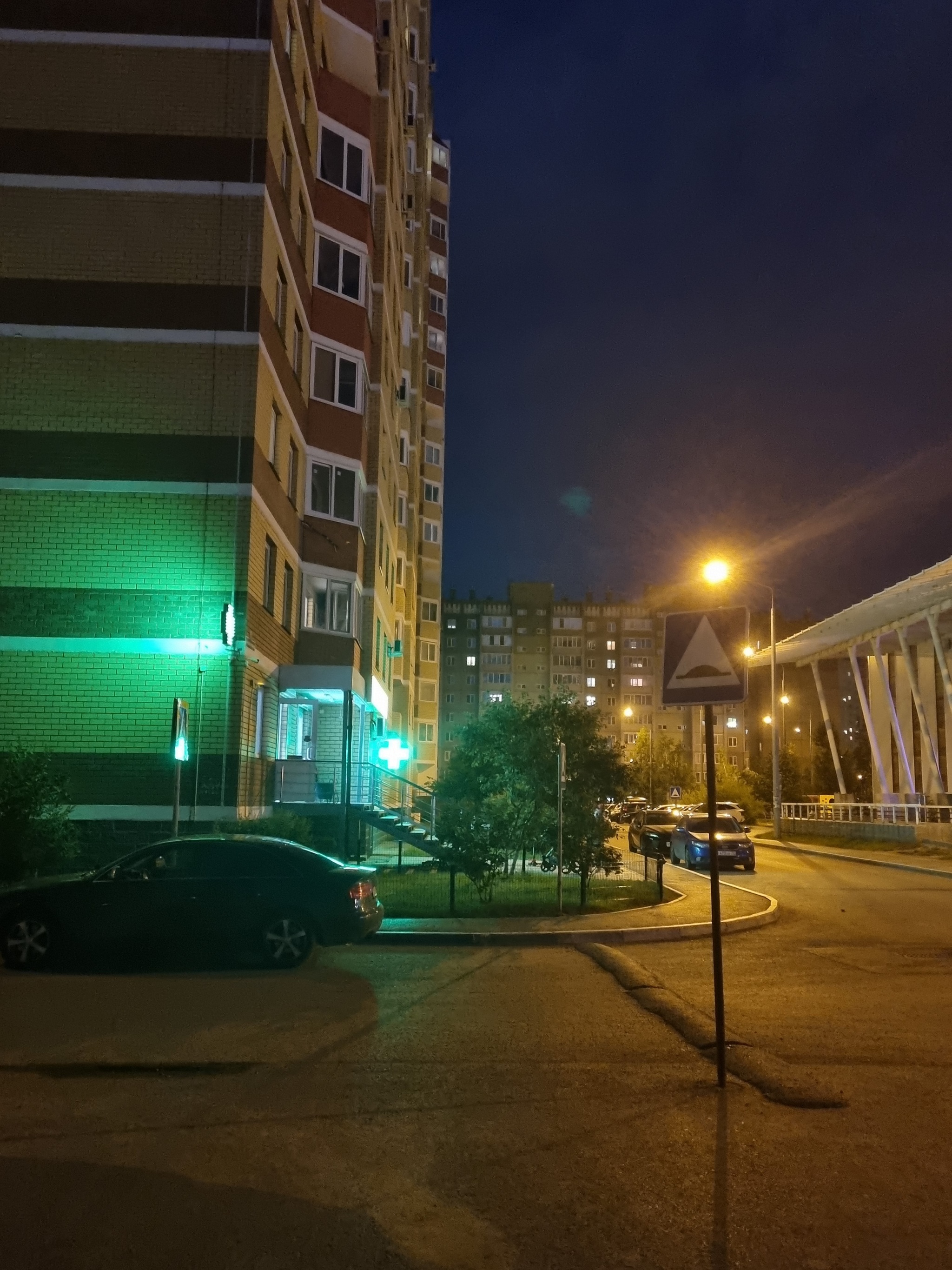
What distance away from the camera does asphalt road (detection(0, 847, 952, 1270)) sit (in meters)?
4.83

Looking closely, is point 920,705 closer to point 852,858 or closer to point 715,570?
point 852,858

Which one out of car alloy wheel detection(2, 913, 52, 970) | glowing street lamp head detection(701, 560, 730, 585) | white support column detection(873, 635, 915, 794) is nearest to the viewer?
car alloy wheel detection(2, 913, 52, 970)

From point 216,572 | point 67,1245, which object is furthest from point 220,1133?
point 216,572

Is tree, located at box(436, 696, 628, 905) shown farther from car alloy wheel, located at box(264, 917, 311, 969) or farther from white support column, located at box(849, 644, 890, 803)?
white support column, located at box(849, 644, 890, 803)

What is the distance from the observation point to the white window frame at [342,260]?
Result: 29.0 m

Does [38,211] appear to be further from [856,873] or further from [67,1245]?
[856,873]

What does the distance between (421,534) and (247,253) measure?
4058 centimetres

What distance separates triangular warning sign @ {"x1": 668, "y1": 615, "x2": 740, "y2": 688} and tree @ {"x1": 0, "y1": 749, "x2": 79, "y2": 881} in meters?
12.5

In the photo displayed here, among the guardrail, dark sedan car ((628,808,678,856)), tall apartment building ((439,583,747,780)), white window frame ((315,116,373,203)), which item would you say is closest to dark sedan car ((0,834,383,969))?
white window frame ((315,116,373,203))

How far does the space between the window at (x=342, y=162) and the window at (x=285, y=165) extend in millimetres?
3611

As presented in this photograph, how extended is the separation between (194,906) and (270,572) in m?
12.9

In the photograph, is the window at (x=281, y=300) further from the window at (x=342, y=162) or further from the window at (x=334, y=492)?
the window at (x=342, y=162)

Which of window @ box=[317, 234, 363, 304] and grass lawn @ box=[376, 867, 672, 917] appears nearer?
grass lawn @ box=[376, 867, 672, 917]

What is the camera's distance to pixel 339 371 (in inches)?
A: 1160
